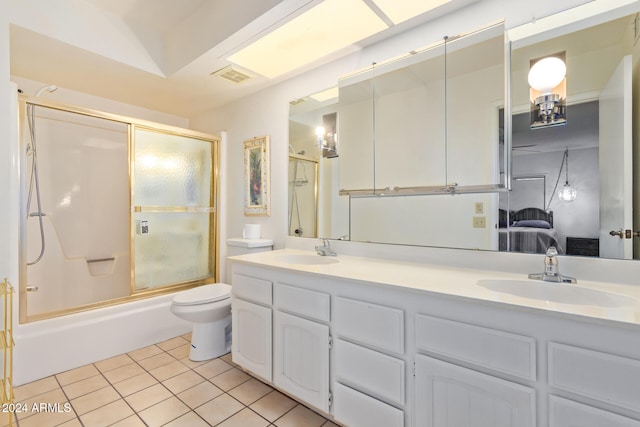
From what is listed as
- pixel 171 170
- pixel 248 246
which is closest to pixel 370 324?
pixel 248 246

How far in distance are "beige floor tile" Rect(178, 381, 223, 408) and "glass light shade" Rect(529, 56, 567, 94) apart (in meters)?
2.48

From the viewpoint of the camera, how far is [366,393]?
1360 millimetres

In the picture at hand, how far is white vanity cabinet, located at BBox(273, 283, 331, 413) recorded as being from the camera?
1505 mm

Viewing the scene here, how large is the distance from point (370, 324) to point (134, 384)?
5.50ft

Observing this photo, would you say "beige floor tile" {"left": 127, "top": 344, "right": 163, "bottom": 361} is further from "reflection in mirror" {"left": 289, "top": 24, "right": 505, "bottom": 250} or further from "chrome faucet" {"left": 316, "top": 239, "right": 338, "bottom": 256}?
"reflection in mirror" {"left": 289, "top": 24, "right": 505, "bottom": 250}

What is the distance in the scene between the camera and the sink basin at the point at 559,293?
111cm

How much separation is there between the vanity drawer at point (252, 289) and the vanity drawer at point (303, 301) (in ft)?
0.25

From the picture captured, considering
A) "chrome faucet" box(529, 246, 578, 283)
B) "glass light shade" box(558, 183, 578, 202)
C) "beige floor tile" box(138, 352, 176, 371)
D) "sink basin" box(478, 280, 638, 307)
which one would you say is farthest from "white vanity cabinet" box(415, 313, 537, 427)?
"beige floor tile" box(138, 352, 176, 371)

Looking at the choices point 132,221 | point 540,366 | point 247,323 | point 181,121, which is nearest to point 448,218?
point 540,366

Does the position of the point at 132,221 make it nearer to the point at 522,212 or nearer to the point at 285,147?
the point at 285,147

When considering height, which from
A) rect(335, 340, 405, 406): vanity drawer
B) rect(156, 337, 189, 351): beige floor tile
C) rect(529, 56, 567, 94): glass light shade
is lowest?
rect(156, 337, 189, 351): beige floor tile

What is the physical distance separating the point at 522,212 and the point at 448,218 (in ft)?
1.19

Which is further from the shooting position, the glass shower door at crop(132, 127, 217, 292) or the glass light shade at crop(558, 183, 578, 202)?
the glass shower door at crop(132, 127, 217, 292)

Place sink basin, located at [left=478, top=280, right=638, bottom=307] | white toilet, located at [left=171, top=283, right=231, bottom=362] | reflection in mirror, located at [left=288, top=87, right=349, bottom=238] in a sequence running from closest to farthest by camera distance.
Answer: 1. sink basin, located at [left=478, top=280, right=638, bottom=307]
2. white toilet, located at [left=171, top=283, right=231, bottom=362]
3. reflection in mirror, located at [left=288, top=87, right=349, bottom=238]
